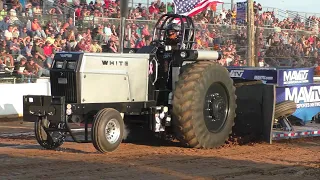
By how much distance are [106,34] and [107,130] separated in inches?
492

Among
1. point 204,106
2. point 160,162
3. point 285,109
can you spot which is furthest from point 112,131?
point 285,109

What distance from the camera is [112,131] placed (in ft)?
31.1

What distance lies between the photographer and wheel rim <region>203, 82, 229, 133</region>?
34.8ft

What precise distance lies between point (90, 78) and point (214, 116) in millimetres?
2421

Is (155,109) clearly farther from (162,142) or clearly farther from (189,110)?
(162,142)

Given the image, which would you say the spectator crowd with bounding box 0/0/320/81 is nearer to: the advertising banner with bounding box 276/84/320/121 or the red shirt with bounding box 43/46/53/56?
the red shirt with bounding box 43/46/53/56

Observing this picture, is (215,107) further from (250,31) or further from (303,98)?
(250,31)

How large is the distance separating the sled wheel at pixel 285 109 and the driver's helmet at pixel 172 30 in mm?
2284

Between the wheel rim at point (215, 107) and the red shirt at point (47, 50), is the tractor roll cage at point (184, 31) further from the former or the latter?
the red shirt at point (47, 50)

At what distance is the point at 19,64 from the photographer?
18281 mm

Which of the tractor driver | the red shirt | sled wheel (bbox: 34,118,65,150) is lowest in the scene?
sled wheel (bbox: 34,118,65,150)

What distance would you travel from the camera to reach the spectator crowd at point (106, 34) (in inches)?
741

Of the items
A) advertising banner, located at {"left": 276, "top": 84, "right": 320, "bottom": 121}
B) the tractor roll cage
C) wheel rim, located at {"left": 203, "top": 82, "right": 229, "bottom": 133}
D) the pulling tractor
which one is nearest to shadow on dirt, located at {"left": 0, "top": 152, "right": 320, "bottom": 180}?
the pulling tractor

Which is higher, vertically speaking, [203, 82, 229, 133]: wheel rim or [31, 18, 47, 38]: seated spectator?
[31, 18, 47, 38]: seated spectator
